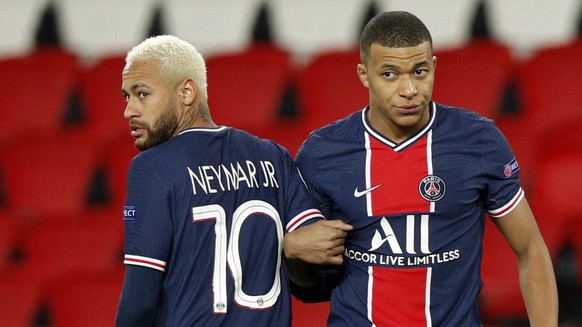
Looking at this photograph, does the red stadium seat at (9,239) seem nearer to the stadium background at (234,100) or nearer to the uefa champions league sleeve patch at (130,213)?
the stadium background at (234,100)

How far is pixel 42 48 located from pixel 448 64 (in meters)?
2.63

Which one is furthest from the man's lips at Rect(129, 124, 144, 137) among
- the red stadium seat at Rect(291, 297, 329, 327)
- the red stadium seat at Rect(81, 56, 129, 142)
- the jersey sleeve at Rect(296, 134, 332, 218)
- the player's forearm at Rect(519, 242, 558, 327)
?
the red stadium seat at Rect(81, 56, 129, 142)

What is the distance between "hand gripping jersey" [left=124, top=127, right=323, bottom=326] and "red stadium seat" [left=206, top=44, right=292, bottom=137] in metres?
3.09

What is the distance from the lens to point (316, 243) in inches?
135

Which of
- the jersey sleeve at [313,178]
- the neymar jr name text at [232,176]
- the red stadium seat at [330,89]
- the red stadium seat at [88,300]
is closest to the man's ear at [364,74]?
the jersey sleeve at [313,178]

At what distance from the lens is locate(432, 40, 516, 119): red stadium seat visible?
6121mm

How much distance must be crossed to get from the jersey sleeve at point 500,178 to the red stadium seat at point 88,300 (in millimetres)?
2361

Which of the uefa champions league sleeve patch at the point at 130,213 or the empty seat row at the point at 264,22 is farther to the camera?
the empty seat row at the point at 264,22

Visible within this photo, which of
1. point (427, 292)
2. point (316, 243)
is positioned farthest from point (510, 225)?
point (316, 243)

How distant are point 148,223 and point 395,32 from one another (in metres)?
0.88

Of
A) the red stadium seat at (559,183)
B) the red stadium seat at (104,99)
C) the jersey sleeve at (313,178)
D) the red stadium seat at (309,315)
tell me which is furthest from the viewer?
the red stadium seat at (104,99)

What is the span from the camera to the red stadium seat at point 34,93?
692cm

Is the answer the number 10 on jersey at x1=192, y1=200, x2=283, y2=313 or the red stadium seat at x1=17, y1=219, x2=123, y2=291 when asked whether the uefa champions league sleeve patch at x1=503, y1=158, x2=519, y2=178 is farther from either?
the red stadium seat at x1=17, y1=219, x2=123, y2=291

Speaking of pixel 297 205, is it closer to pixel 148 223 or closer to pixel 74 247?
pixel 148 223
